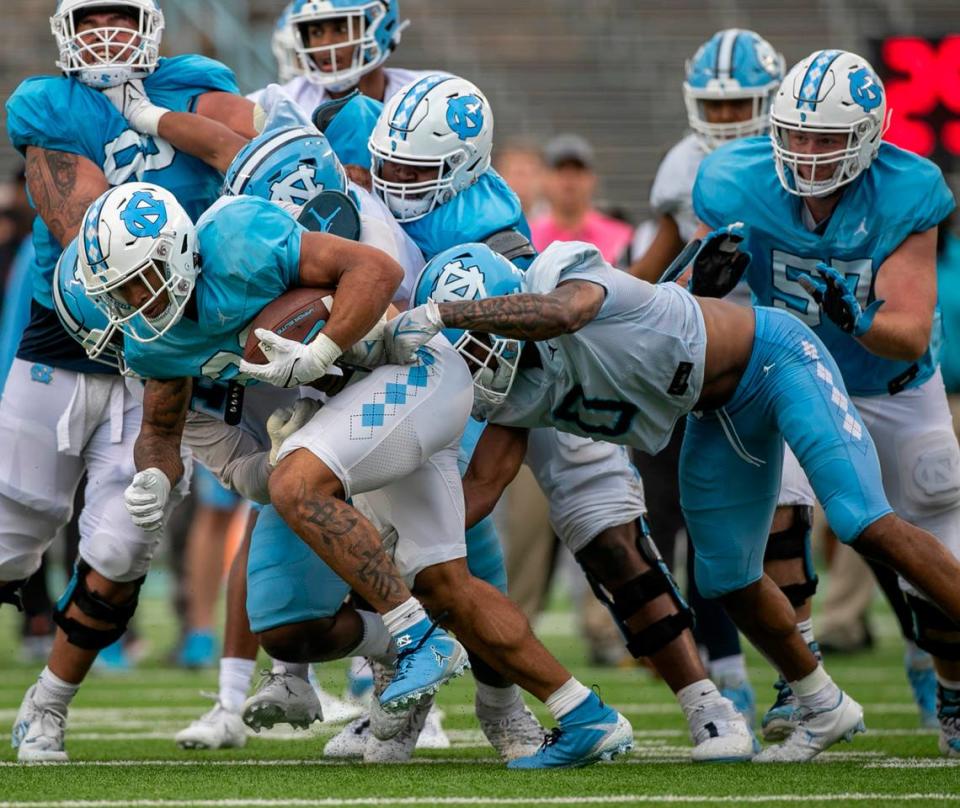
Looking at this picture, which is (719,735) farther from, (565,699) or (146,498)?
(146,498)

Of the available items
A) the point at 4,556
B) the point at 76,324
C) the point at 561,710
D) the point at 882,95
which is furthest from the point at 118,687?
the point at 882,95

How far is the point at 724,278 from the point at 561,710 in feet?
4.23

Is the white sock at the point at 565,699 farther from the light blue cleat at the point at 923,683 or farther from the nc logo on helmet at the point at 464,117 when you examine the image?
the light blue cleat at the point at 923,683

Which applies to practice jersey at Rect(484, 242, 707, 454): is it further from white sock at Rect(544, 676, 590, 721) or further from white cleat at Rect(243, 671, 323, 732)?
white cleat at Rect(243, 671, 323, 732)

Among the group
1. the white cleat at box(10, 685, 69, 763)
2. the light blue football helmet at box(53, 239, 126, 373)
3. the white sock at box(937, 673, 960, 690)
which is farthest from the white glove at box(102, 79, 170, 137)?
the white sock at box(937, 673, 960, 690)

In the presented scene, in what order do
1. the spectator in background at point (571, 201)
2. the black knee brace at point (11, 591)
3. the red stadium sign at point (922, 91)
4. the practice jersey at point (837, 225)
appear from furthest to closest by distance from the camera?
the spectator in background at point (571, 201), the red stadium sign at point (922, 91), the black knee brace at point (11, 591), the practice jersey at point (837, 225)

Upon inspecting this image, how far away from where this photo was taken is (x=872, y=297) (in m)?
5.03

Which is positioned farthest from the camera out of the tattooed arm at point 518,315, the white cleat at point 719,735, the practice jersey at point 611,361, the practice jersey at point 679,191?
the practice jersey at point 679,191

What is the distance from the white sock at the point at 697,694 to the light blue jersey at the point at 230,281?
5.02 feet

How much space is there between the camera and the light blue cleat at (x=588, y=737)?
4.36m

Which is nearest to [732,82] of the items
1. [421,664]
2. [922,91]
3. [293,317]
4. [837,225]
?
[837,225]

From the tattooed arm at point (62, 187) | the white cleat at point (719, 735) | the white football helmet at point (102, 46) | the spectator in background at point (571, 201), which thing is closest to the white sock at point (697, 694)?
→ the white cleat at point (719, 735)

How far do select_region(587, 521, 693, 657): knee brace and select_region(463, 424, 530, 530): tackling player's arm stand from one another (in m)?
0.55

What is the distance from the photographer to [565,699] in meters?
4.36
